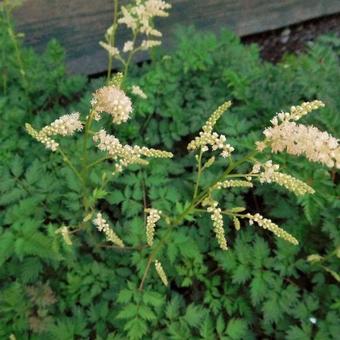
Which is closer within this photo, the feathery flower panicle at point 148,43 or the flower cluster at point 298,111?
the flower cluster at point 298,111

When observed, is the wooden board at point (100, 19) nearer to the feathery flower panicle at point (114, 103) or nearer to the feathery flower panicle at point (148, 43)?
the feathery flower panicle at point (148, 43)

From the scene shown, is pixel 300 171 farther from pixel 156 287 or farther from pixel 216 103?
pixel 156 287

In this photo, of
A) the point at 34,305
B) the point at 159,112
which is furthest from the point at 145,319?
the point at 159,112

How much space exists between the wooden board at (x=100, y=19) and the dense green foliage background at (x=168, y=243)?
69 cm

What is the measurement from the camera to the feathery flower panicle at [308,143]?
1410 millimetres

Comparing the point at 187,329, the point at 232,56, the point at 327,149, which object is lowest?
the point at 187,329

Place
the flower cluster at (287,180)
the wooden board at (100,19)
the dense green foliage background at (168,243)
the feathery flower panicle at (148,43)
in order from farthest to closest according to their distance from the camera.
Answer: the wooden board at (100,19), the feathery flower panicle at (148,43), the dense green foliage background at (168,243), the flower cluster at (287,180)

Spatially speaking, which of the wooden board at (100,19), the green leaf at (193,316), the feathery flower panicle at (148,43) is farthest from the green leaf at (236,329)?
the wooden board at (100,19)

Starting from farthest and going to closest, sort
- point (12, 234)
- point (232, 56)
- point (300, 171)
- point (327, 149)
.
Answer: point (232, 56) → point (300, 171) → point (12, 234) → point (327, 149)

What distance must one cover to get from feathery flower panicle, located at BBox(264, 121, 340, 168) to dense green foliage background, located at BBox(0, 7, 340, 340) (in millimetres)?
1047

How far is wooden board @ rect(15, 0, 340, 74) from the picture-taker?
3.66m

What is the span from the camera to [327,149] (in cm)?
141

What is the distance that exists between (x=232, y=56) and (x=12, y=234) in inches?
75.0

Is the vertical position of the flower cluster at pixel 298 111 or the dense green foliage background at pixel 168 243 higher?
the flower cluster at pixel 298 111
